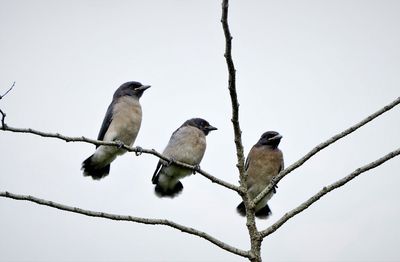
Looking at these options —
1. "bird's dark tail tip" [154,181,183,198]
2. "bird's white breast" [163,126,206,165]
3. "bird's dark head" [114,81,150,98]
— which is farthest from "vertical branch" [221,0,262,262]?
"bird's dark head" [114,81,150,98]

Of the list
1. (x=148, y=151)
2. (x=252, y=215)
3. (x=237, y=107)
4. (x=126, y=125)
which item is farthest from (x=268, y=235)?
(x=126, y=125)

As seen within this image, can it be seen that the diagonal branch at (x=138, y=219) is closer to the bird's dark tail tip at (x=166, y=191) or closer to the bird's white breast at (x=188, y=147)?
the bird's white breast at (x=188, y=147)

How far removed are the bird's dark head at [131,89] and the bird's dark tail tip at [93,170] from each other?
4.91 ft

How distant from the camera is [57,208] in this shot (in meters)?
3.97

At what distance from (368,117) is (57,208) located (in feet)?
8.56

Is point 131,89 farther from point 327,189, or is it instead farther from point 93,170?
point 327,189

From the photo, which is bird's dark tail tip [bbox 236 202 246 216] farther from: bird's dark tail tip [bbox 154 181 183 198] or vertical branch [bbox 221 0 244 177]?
vertical branch [bbox 221 0 244 177]

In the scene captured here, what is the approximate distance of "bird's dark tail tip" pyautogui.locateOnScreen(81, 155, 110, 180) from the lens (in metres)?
8.56

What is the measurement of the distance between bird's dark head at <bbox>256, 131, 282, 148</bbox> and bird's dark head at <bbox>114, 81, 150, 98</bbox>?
270 cm

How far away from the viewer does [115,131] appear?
343 inches

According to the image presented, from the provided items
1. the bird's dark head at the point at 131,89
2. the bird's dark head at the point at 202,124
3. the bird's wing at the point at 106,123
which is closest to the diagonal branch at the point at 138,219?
the bird's wing at the point at 106,123

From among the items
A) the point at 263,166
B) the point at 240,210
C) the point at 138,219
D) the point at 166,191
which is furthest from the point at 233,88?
the point at 240,210

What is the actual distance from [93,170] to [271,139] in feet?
12.1

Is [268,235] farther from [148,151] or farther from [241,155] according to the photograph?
[148,151]
